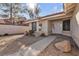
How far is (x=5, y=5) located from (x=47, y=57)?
43.8 inches

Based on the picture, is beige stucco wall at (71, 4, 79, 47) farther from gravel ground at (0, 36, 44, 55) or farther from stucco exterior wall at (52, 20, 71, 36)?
gravel ground at (0, 36, 44, 55)

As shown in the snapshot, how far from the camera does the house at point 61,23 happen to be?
2.44 meters

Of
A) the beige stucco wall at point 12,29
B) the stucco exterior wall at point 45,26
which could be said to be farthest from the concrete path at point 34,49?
the beige stucco wall at point 12,29

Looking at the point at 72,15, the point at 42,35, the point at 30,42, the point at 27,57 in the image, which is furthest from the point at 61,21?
the point at 27,57

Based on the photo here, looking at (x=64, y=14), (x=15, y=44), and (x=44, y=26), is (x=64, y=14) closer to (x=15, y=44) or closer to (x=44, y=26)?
(x=44, y=26)

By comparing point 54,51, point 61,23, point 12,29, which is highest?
point 61,23

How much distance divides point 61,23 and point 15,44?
33.6 inches

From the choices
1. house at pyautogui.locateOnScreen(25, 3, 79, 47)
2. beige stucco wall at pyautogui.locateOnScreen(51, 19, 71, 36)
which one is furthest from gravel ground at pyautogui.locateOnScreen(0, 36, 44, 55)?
beige stucco wall at pyautogui.locateOnScreen(51, 19, 71, 36)

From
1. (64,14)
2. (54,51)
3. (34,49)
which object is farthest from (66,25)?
(34,49)

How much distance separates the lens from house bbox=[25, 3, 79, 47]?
244 cm

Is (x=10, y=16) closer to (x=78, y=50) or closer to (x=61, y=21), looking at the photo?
(x=61, y=21)

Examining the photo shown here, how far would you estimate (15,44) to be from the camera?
2531mm

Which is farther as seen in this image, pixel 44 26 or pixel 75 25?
pixel 44 26

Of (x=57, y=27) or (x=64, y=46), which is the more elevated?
(x=57, y=27)
